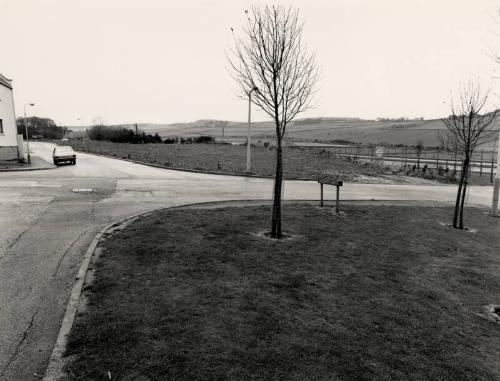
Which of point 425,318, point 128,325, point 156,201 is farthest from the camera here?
point 156,201

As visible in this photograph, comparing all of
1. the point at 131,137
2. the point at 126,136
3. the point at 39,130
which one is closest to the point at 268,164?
the point at 131,137

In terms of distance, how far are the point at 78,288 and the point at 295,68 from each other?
6.67m

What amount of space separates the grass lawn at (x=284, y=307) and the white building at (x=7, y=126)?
24914 millimetres

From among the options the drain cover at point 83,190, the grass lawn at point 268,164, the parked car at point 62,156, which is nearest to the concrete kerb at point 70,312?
the drain cover at point 83,190

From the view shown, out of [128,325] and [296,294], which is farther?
[296,294]

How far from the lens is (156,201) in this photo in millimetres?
15258

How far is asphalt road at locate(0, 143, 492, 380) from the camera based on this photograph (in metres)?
5.01

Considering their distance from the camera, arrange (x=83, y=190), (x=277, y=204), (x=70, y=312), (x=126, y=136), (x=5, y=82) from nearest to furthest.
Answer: (x=70, y=312) < (x=277, y=204) < (x=83, y=190) < (x=5, y=82) < (x=126, y=136)

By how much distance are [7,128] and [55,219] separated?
23891 mm

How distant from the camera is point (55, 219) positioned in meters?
11.5

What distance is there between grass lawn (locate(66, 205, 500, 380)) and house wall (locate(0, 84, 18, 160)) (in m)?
24.9

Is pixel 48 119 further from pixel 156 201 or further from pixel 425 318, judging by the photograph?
pixel 425 318

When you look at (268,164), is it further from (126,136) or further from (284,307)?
(126,136)

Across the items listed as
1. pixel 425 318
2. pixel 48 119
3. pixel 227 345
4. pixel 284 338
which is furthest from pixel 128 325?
pixel 48 119
